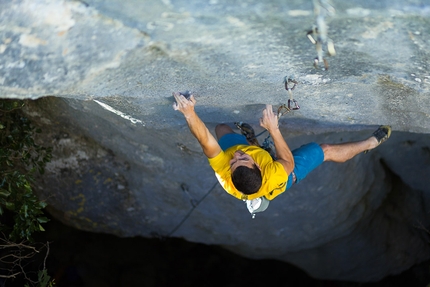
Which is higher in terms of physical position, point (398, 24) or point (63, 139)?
point (398, 24)

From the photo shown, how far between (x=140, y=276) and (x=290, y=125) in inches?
130

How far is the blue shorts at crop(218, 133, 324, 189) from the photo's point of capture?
2.75 metres

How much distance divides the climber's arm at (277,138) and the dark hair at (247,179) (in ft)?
0.61

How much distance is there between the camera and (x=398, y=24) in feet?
5.16

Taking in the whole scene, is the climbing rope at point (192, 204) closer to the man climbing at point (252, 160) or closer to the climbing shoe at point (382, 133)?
the man climbing at point (252, 160)

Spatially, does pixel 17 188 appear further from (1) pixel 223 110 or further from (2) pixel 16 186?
(1) pixel 223 110

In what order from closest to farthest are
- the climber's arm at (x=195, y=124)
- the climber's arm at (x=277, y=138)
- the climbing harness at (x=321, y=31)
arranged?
the climbing harness at (x=321, y=31) → the climber's arm at (x=195, y=124) → the climber's arm at (x=277, y=138)

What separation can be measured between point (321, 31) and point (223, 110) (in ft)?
3.86

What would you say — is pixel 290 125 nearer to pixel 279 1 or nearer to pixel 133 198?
pixel 279 1

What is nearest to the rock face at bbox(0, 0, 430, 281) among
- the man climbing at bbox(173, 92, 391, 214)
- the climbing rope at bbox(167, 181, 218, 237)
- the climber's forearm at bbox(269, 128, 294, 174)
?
the climbing rope at bbox(167, 181, 218, 237)

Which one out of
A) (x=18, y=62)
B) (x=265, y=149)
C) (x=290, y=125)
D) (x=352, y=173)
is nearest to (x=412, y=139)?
(x=352, y=173)

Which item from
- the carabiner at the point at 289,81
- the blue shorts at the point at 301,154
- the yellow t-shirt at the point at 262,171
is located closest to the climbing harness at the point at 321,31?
the carabiner at the point at 289,81

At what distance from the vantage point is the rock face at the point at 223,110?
1.56 meters

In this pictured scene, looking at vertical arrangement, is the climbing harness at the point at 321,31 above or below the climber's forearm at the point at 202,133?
above
